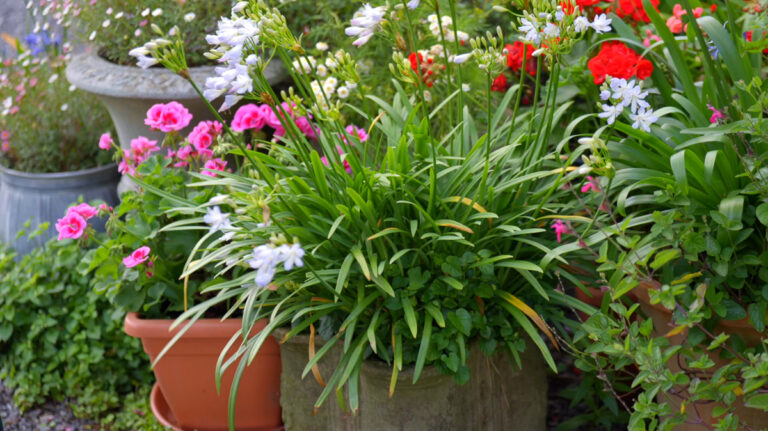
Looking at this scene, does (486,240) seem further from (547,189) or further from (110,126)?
(110,126)

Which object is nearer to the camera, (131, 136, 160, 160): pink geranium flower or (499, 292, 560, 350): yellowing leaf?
(499, 292, 560, 350): yellowing leaf

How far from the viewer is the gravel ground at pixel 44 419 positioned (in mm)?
2592

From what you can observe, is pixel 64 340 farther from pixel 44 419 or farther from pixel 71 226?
pixel 71 226

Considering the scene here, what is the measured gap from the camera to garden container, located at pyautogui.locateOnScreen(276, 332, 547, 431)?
6.08ft

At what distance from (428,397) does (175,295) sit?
778 millimetres

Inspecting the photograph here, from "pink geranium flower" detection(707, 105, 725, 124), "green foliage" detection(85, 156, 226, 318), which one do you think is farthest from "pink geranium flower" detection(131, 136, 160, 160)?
"pink geranium flower" detection(707, 105, 725, 124)

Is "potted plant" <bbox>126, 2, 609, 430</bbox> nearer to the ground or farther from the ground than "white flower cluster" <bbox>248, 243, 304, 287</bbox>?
nearer to the ground

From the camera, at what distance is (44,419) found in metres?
2.63

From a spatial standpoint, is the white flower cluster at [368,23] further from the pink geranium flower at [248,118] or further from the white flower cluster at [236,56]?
the pink geranium flower at [248,118]

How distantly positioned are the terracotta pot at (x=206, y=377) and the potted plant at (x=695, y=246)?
2.92ft

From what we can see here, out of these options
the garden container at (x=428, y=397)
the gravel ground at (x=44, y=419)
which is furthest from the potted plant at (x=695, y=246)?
Result: the gravel ground at (x=44, y=419)

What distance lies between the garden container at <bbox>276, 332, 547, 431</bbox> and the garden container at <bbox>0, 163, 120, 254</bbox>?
1371 mm

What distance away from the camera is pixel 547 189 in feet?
6.26

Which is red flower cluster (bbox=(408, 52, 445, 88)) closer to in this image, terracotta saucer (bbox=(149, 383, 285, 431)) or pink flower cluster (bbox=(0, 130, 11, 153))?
terracotta saucer (bbox=(149, 383, 285, 431))
